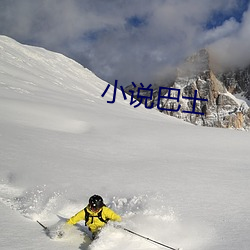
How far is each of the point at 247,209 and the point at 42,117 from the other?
13337 millimetres

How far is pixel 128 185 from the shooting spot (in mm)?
7863

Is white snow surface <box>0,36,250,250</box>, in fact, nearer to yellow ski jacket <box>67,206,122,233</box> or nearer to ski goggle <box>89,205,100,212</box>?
yellow ski jacket <box>67,206,122,233</box>

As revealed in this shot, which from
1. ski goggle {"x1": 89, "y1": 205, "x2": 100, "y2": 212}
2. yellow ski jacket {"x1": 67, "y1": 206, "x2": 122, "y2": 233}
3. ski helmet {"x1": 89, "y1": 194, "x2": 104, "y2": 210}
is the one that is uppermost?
ski helmet {"x1": 89, "y1": 194, "x2": 104, "y2": 210}

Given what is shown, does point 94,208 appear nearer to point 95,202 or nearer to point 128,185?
point 95,202

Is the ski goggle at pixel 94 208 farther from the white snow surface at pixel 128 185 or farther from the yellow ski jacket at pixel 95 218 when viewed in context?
the white snow surface at pixel 128 185

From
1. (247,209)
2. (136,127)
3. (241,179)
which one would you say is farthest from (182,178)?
(136,127)

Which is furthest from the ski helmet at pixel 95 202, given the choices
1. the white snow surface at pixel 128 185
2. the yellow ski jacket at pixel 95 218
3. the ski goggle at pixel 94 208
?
the white snow surface at pixel 128 185

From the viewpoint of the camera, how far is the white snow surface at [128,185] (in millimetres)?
5352

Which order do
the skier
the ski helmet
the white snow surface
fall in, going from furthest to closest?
1. the skier
2. the ski helmet
3. the white snow surface

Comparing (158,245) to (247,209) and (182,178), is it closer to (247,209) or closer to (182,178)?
(247,209)

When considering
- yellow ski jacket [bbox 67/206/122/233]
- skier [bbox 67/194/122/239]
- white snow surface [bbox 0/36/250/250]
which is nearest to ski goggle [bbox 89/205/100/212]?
skier [bbox 67/194/122/239]

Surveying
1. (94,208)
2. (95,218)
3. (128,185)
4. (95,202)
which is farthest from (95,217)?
(128,185)

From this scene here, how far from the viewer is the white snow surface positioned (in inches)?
211

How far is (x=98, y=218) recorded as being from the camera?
568 cm
